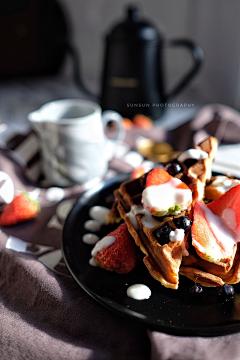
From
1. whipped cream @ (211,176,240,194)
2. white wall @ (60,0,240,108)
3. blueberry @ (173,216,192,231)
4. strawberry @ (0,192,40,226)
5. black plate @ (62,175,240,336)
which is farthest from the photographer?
white wall @ (60,0,240,108)

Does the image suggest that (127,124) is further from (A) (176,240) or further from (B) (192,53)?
(A) (176,240)

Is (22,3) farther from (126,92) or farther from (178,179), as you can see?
(178,179)

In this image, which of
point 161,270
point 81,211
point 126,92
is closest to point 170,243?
point 161,270

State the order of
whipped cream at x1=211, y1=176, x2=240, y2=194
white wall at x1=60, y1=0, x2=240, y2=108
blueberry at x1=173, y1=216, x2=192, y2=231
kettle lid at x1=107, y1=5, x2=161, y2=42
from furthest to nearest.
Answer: white wall at x1=60, y1=0, x2=240, y2=108 → kettle lid at x1=107, y1=5, x2=161, y2=42 → whipped cream at x1=211, y1=176, x2=240, y2=194 → blueberry at x1=173, y1=216, x2=192, y2=231

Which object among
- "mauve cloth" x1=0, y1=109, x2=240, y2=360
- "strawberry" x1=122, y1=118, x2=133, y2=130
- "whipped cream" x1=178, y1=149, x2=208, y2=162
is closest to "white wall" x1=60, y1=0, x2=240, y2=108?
"strawberry" x1=122, y1=118, x2=133, y2=130

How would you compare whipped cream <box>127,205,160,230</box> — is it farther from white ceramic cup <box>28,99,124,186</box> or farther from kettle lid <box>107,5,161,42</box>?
kettle lid <box>107,5,161,42</box>

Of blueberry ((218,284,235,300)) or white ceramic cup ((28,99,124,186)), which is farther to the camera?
white ceramic cup ((28,99,124,186))

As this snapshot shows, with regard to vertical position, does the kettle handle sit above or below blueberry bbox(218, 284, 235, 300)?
above
